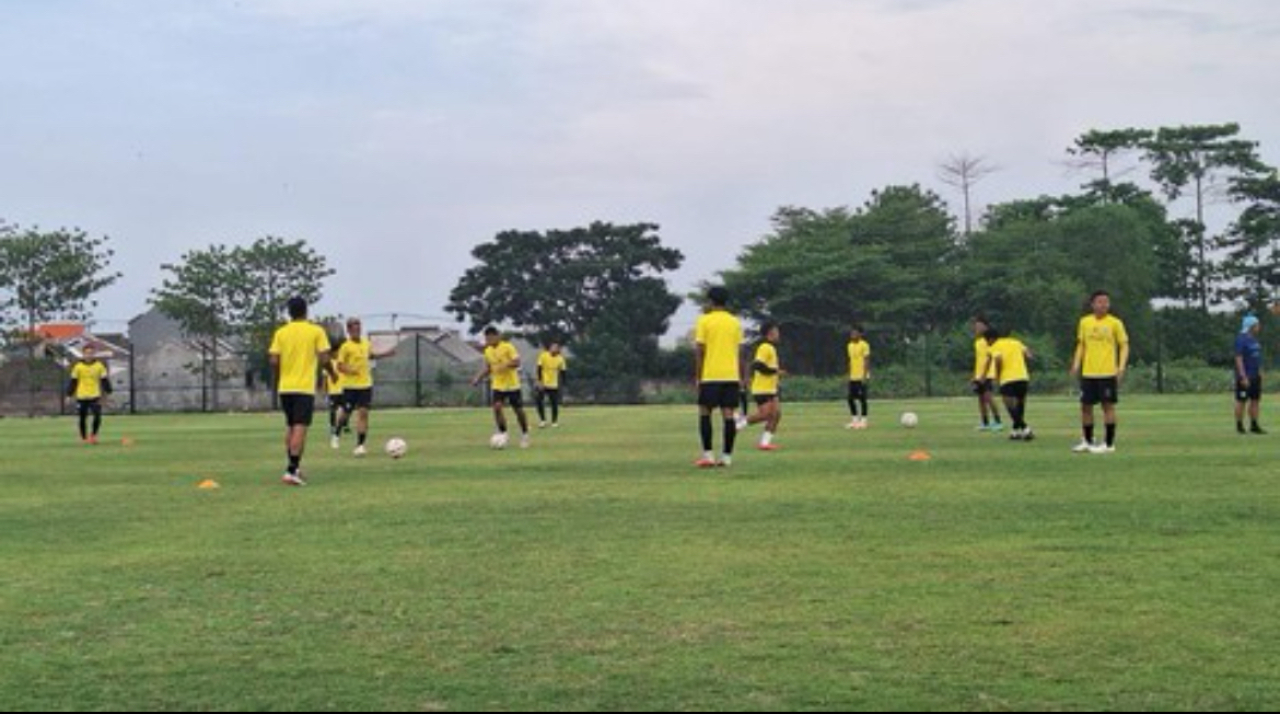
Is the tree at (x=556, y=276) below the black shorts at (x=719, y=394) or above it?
above

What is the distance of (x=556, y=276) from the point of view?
78.1 metres

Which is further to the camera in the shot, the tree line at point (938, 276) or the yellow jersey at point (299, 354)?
the tree line at point (938, 276)

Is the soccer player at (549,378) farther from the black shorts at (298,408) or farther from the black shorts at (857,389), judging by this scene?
the black shorts at (298,408)

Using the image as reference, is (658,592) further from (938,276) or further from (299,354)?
(938,276)

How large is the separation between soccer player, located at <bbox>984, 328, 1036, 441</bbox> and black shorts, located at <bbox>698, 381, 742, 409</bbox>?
20.5 feet

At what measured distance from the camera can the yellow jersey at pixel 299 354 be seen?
1398 centimetres

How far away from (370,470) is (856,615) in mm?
10425

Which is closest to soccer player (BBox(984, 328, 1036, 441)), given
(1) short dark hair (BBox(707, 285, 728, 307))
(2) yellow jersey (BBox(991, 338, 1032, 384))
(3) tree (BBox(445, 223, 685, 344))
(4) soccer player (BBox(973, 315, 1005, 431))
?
(2) yellow jersey (BBox(991, 338, 1032, 384))

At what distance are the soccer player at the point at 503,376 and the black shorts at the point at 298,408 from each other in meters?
5.80

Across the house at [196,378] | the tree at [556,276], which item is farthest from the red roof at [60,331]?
the tree at [556,276]

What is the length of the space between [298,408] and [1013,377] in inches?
431

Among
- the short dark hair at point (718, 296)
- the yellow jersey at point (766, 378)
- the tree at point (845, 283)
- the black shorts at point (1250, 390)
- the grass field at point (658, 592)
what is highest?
the tree at point (845, 283)

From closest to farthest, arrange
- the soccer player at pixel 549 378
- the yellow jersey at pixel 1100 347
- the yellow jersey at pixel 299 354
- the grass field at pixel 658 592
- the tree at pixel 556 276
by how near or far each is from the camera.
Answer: the grass field at pixel 658 592 → the yellow jersey at pixel 299 354 → the yellow jersey at pixel 1100 347 → the soccer player at pixel 549 378 → the tree at pixel 556 276

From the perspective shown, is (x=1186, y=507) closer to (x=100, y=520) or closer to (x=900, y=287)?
(x=100, y=520)
